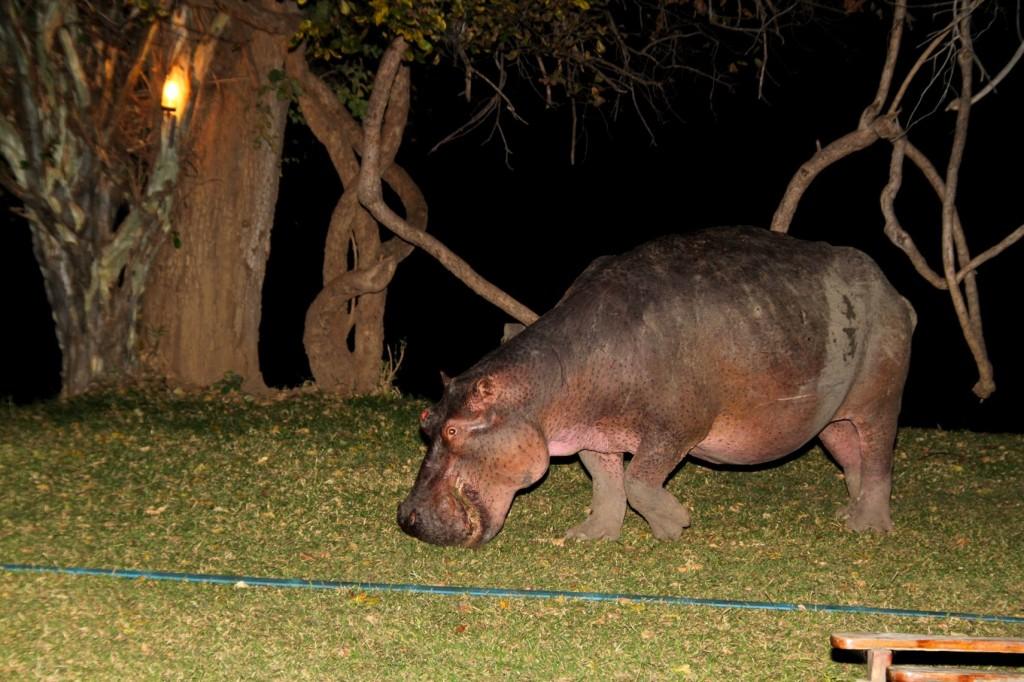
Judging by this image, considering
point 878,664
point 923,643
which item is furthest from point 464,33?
point 923,643

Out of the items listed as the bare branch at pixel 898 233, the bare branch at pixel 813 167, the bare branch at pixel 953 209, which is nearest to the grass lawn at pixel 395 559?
the bare branch at pixel 953 209

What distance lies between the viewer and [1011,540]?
8391 millimetres

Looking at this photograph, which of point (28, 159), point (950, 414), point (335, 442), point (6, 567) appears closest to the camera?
point (6, 567)

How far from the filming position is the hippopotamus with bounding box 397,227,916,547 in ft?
23.0

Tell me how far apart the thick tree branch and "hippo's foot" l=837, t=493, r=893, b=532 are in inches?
141

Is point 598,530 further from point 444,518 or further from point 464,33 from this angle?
point 464,33

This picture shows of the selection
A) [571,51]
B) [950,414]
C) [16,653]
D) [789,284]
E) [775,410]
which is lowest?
[950,414]

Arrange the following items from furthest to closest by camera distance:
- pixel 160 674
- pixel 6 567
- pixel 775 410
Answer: pixel 775 410, pixel 6 567, pixel 160 674

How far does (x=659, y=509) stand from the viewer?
7602mm

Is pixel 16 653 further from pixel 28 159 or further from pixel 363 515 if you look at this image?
pixel 28 159

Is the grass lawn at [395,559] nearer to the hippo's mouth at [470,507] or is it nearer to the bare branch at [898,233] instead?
the hippo's mouth at [470,507]

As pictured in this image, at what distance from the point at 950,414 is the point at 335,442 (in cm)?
1958

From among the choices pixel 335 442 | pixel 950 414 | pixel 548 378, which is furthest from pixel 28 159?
pixel 950 414

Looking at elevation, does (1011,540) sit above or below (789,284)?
below
